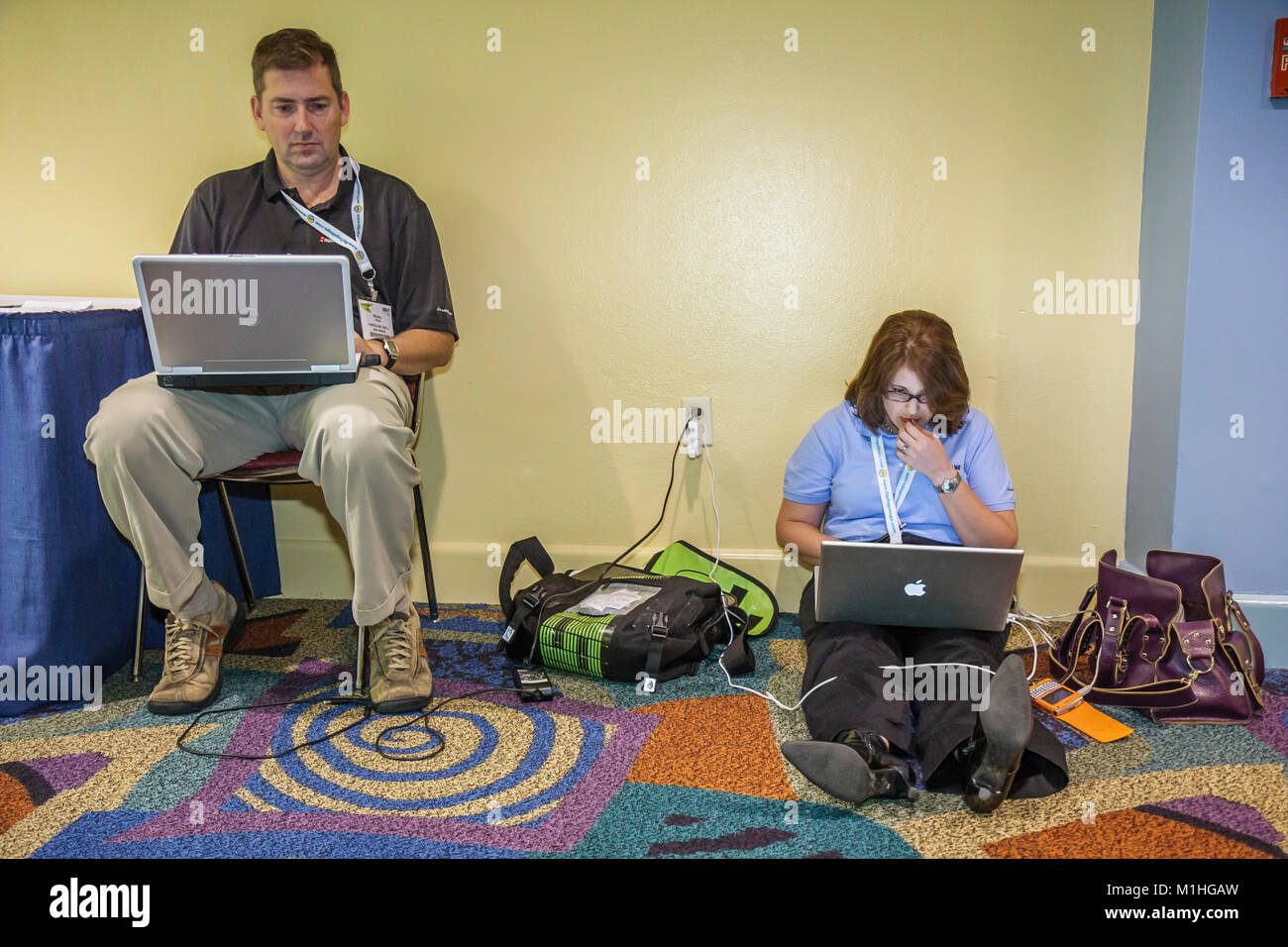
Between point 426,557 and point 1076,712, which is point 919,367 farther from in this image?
point 426,557

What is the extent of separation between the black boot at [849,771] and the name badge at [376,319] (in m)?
1.31

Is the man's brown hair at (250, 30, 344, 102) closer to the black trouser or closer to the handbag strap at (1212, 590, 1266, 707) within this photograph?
the black trouser

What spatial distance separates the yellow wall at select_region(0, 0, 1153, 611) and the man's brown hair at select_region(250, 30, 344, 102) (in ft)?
1.22

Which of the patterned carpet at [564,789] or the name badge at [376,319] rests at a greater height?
the name badge at [376,319]

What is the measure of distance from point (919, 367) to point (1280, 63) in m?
1.05

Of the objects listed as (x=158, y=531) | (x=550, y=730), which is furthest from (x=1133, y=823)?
(x=158, y=531)

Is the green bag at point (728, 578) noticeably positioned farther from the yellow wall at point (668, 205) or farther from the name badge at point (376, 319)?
the name badge at point (376, 319)

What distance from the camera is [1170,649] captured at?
1.84 m

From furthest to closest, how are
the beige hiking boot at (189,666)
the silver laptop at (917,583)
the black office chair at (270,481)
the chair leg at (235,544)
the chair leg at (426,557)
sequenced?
the chair leg at (426,557)
the chair leg at (235,544)
the black office chair at (270,481)
the beige hiking boot at (189,666)
the silver laptop at (917,583)

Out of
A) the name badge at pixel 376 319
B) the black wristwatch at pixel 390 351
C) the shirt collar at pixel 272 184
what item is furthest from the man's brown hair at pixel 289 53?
the black wristwatch at pixel 390 351

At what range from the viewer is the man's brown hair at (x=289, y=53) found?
2035mm

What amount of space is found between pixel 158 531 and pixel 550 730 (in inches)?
34.2

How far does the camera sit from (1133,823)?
1434 millimetres
